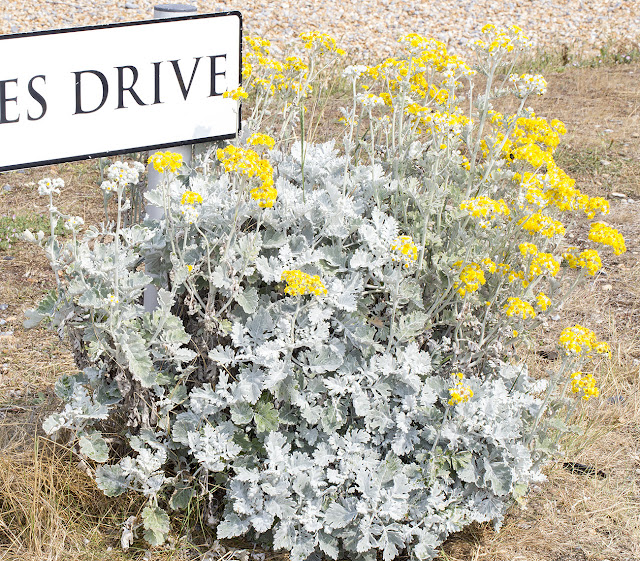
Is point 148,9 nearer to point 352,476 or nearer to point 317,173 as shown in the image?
point 317,173

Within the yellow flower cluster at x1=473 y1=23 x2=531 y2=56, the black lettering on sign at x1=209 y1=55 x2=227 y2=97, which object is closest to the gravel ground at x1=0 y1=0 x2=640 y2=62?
the yellow flower cluster at x1=473 y1=23 x2=531 y2=56

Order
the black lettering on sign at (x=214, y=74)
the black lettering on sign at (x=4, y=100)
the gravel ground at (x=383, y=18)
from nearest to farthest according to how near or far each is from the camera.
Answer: the black lettering on sign at (x=4, y=100) < the black lettering on sign at (x=214, y=74) < the gravel ground at (x=383, y=18)

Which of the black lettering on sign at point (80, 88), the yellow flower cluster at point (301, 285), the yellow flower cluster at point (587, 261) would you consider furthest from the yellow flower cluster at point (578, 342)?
the black lettering on sign at point (80, 88)

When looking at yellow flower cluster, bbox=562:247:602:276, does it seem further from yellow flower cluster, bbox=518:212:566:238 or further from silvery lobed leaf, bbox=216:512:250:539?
silvery lobed leaf, bbox=216:512:250:539

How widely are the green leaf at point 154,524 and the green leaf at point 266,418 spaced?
1.29ft

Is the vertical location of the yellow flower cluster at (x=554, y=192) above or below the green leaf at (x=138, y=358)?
above

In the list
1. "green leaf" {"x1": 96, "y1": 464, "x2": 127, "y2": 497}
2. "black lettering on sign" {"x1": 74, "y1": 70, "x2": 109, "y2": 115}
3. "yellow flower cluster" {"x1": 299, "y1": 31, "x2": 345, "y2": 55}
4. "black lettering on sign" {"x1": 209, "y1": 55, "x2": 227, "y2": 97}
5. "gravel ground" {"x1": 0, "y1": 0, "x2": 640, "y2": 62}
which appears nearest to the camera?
"black lettering on sign" {"x1": 74, "y1": 70, "x2": 109, "y2": 115}

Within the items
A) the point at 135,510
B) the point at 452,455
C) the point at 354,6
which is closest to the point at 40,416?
the point at 135,510

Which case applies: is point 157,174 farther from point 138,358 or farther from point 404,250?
point 404,250

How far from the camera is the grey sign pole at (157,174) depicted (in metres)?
2.42

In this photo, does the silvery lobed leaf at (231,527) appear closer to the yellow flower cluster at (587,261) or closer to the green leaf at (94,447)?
the green leaf at (94,447)

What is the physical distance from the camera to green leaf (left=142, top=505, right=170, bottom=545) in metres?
2.30

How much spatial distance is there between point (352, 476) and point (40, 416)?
115cm

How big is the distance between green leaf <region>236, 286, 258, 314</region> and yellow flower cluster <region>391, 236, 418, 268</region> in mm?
447
